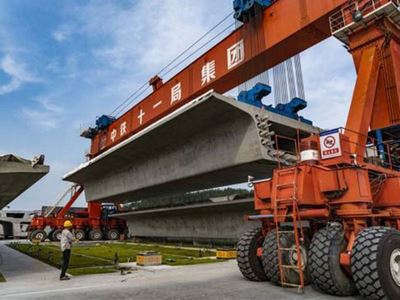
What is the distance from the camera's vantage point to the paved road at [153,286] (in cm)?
693

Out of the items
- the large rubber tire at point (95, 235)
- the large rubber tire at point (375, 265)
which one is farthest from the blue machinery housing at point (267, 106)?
the large rubber tire at point (95, 235)

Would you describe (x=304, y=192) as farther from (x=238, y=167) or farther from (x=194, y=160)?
(x=194, y=160)

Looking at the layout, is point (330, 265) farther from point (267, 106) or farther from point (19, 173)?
point (267, 106)

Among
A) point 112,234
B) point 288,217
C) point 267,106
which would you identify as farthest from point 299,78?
point 112,234

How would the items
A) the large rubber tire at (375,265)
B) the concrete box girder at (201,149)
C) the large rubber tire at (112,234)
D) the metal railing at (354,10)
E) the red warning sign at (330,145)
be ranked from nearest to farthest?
the large rubber tire at (375,265)
the red warning sign at (330,145)
the metal railing at (354,10)
the concrete box girder at (201,149)
the large rubber tire at (112,234)

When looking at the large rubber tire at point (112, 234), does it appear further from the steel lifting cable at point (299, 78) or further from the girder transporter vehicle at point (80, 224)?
the steel lifting cable at point (299, 78)

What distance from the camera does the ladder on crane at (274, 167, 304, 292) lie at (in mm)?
6875

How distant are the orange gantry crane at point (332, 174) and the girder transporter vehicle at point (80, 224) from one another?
22066 millimetres

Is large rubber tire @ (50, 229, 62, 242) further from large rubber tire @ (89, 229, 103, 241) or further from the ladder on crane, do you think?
the ladder on crane

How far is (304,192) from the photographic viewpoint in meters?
7.25

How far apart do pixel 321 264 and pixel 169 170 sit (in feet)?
41.3

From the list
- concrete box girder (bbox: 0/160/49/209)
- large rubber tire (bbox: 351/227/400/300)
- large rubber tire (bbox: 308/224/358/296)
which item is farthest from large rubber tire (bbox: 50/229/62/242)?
large rubber tire (bbox: 351/227/400/300)

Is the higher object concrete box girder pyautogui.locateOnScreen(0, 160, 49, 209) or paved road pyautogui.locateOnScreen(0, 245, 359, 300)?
concrete box girder pyautogui.locateOnScreen(0, 160, 49, 209)

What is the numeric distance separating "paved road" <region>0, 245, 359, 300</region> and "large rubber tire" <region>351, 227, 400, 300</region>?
31.4 inches
